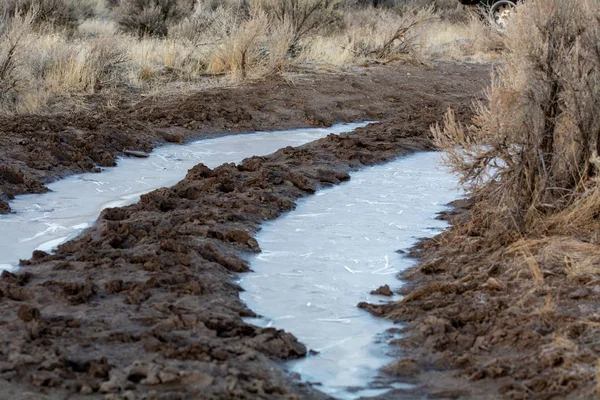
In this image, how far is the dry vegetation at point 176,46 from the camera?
13.9 metres

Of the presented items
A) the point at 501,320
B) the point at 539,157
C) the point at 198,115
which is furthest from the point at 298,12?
the point at 501,320

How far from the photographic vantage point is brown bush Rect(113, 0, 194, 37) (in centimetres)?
2186

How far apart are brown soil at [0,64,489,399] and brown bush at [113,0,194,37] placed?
795cm

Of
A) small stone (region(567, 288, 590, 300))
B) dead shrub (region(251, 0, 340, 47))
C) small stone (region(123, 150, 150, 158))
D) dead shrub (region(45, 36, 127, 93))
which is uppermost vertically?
dead shrub (region(251, 0, 340, 47))

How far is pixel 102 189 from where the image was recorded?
31.7 feet

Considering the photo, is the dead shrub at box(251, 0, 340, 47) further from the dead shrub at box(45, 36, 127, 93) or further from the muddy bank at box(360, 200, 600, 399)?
the muddy bank at box(360, 200, 600, 399)

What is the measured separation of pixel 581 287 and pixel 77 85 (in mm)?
10035

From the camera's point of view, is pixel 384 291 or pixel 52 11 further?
pixel 52 11

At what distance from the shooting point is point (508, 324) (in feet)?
17.7

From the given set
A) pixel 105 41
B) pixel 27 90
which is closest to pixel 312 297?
pixel 27 90

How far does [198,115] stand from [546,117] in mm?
7107

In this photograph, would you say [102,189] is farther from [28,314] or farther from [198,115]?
[28,314]

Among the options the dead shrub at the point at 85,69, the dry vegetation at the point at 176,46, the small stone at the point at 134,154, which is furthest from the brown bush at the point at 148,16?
the small stone at the point at 134,154

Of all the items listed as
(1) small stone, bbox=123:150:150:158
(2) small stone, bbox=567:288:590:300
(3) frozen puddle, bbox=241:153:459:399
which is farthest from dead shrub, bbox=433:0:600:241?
(1) small stone, bbox=123:150:150:158
